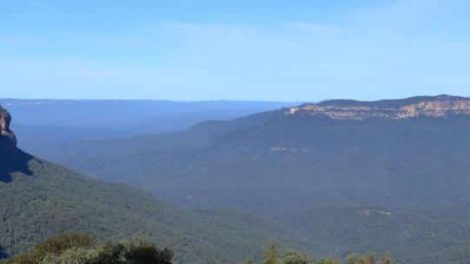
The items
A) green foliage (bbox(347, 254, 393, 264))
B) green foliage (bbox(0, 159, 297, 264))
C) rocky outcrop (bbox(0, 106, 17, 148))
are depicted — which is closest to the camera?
green foliage (bbox(347, 254, 393, 264))

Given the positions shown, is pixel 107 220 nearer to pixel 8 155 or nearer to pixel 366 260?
pixel 8 155

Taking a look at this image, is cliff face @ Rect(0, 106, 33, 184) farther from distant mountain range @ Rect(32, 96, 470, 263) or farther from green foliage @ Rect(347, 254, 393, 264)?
green foliage @ Rect(347, 254, 393, 264)

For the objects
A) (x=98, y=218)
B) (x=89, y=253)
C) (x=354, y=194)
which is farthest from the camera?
(x=354, y=194)

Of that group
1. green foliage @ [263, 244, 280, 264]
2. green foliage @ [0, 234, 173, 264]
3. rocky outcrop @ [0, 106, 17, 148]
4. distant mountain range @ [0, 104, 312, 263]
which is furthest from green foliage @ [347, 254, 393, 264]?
rocky outcrop @ [0, 106, 17, 148]

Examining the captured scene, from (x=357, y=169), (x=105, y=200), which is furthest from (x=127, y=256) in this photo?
(x=357, y=169)

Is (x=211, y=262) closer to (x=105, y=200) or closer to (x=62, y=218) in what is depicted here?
(x=62, y=218)

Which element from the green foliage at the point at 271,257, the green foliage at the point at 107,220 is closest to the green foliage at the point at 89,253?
the green foliage at the point at 271,257

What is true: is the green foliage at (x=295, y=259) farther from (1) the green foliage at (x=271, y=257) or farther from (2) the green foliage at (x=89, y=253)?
(2) the green foliage at (x=89, y=253)

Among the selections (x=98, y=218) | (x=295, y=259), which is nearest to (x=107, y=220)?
(x=98, y=218)
